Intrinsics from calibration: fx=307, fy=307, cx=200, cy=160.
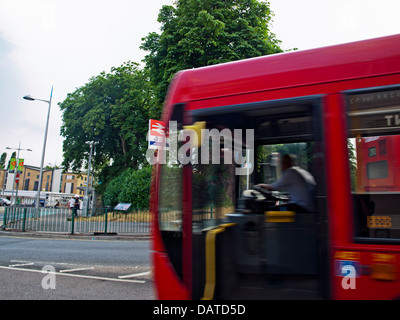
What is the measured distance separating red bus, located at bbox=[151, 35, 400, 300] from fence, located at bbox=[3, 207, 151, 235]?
11.7 m

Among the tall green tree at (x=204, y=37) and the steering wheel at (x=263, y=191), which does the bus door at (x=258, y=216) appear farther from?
the tall green tree at (x=204, y=37)

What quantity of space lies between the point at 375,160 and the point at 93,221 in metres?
14.3

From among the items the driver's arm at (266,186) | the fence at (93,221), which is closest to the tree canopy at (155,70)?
the fence at (93,221)

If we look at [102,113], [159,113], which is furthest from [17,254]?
[102,113]

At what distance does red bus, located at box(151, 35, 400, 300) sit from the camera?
7.86ft

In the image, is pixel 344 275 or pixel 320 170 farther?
pixel 320 170

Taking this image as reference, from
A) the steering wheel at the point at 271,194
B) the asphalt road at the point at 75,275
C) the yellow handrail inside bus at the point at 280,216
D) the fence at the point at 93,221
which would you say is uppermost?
the steering wheel at the point at 271,194

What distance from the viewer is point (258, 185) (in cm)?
356

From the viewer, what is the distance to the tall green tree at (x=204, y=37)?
1666 centimetres

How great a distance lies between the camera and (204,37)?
17125mm

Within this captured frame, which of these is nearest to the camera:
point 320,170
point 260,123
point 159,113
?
point 320,170

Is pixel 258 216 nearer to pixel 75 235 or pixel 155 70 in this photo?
pixel 75 235

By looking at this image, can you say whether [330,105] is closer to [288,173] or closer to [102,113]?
[288,173]

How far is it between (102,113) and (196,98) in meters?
29.6
